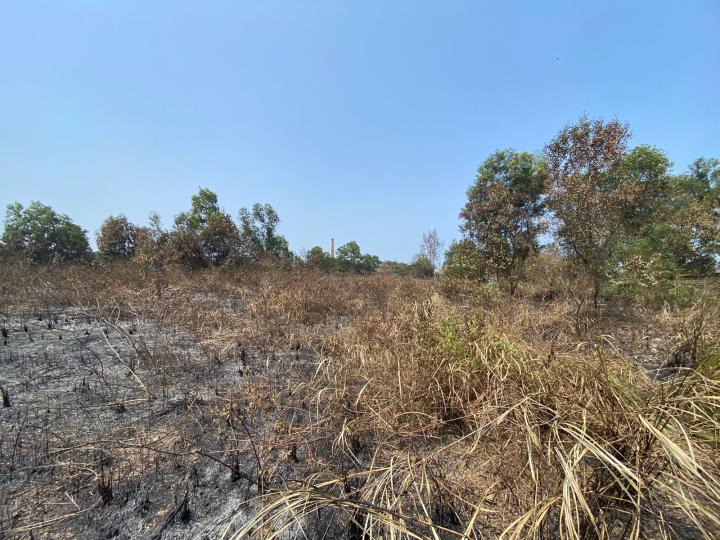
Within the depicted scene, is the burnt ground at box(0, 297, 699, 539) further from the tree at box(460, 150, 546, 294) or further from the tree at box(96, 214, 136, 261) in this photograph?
the tree at box(96, 214, 136, 261)

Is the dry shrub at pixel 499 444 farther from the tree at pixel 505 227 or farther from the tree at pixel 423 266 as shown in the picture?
the tree at pixel 423 266

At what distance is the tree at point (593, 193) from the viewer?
6.34 m

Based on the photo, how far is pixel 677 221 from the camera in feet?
25.9

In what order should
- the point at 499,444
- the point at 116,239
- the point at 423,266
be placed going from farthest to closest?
the point at 423,266 → the point at 116,239 → the point at 499,444

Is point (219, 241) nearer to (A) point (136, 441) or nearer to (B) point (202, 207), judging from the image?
(B) point (202, 207)

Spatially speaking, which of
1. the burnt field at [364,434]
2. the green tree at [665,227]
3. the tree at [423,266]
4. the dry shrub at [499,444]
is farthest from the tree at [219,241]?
the green tree at [665,227]

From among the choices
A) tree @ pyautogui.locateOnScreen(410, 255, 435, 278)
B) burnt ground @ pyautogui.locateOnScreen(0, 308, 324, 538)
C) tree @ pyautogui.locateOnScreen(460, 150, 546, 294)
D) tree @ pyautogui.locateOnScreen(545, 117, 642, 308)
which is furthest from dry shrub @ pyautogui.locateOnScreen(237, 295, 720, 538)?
tree @ pyautogui.locateOnScreen(410, 255, 435, 278)

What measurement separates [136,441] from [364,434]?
1630 millimetres

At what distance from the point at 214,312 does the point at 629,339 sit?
702cm

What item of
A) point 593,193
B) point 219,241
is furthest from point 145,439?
point 219,241

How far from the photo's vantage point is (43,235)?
13594 mm

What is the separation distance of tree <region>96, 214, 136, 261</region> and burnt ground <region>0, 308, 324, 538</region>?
1176 cm

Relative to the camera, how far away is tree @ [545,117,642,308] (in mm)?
6340

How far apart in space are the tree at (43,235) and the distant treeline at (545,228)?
0.16 ft
